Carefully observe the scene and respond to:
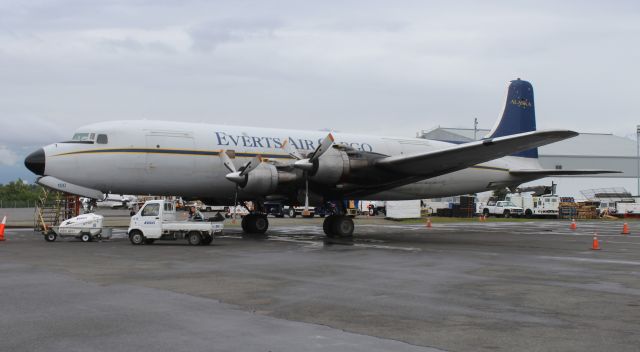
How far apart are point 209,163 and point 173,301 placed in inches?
616

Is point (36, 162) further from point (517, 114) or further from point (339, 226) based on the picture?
point (517, 114)

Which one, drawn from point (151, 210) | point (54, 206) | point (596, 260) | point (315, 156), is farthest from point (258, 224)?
point (596, 260)

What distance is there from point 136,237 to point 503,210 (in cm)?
5102

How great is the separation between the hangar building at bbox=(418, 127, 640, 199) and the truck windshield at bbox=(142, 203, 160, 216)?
72.8 meters

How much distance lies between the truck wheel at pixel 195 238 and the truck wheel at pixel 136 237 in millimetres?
1794

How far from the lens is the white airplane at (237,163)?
77.8 feet

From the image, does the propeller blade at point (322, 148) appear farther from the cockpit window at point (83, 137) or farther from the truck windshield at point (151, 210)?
the cockpit window at point (83, 137)

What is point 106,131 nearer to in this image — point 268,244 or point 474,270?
point 268,244

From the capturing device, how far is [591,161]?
9531 centimetres

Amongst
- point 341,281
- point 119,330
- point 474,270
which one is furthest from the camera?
point 474,270

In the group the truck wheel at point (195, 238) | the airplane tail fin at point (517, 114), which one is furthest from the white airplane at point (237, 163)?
the airplane tail fin at point (517, 114)

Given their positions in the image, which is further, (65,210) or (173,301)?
(65,210)

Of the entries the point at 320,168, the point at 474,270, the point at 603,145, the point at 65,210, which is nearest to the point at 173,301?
the point at 474,270

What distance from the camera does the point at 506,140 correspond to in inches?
906
